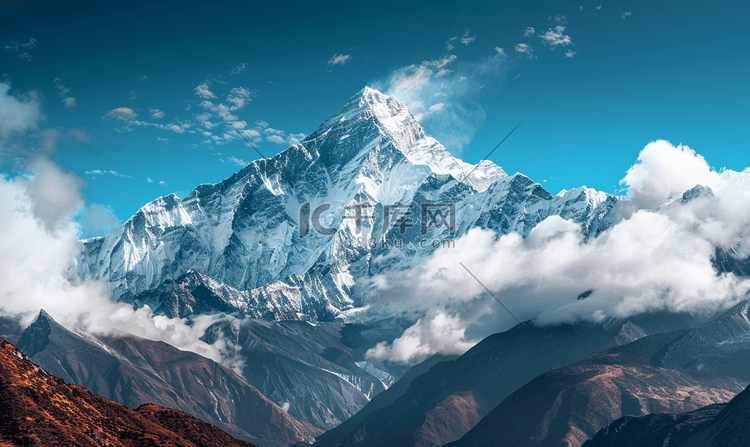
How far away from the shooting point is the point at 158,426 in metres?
130

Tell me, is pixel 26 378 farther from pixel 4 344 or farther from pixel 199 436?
pixel 199 436

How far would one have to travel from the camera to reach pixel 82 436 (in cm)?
9950

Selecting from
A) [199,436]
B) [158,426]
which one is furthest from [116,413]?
[199,436]

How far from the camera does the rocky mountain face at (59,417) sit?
306 feet

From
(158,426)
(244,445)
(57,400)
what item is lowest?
(244,445)

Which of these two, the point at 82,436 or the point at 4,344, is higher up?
the point at 4,344

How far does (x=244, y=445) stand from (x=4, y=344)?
6323 centimetres

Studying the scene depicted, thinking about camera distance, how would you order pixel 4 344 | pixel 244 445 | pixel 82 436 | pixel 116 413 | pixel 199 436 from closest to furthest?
pixel 82 436, pixel 4 344, pixel 116 413, pixel 199 436, pixel 244 445

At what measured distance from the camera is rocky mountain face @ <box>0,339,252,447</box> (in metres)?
93.3

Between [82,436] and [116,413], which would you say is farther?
[116,413]

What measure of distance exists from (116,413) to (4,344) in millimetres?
23870

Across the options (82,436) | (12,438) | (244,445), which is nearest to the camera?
(12,438)

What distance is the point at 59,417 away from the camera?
10056cm

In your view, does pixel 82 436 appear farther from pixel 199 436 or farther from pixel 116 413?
pixel 199 436
